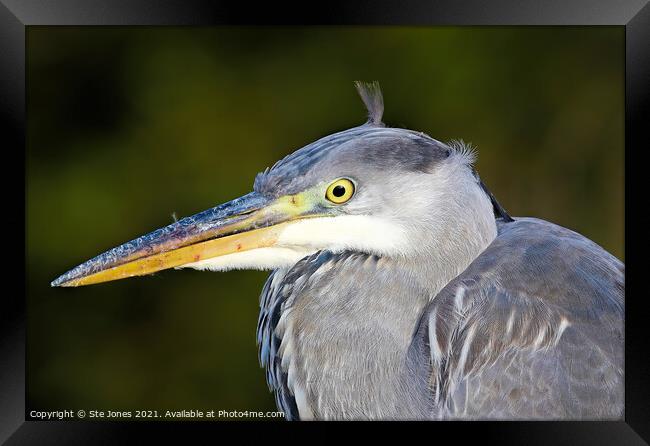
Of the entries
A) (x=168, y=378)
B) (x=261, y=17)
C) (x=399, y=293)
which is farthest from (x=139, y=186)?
(x=399, y=293)

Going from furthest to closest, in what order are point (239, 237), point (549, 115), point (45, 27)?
point (549, 115), point (45, 27), point (239, 237)

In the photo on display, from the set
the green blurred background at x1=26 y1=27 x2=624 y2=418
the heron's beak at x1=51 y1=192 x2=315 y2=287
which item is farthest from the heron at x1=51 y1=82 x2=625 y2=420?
the green blurred background at x1=26 y1=27 x2=624 y2=418

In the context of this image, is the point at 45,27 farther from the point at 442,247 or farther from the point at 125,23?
the point at 442,247

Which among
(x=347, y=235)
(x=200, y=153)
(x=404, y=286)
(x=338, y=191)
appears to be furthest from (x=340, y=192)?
(x=200, y=153)

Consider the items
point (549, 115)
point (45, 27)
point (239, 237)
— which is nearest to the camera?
point (239, 237)

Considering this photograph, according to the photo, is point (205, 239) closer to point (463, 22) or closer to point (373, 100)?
point (373, 100)

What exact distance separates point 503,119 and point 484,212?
1361 millimetres

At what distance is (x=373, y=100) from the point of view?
6.34 feet

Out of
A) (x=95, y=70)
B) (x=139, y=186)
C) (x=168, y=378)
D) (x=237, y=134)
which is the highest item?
(x=95, y=70)

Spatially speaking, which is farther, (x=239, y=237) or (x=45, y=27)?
(x=45, y=27)

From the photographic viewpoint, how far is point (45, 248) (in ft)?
9.86

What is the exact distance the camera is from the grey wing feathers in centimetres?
170

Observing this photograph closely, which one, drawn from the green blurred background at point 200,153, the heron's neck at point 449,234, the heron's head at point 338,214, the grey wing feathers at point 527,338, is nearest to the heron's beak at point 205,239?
the heron's head at point 338,214

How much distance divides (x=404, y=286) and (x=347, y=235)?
202 millimetres
